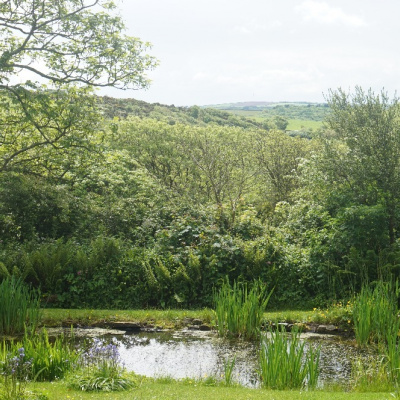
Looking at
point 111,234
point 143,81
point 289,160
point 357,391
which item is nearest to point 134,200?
point 111,234

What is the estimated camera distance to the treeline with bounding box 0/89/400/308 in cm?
1433

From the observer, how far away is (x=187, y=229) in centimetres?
1563

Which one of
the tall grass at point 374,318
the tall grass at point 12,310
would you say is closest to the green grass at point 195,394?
the tall grass at point 374,318

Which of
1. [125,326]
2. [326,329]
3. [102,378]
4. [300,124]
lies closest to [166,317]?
[125,326]

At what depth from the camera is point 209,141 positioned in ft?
85.3

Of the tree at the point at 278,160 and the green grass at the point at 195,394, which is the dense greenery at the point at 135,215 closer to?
the green grass at the point at 195,394

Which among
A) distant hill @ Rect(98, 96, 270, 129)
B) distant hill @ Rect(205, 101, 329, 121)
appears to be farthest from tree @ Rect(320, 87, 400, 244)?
distant hill @ Rect(205, 101, 329, 121)

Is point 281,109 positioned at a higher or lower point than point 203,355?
higher

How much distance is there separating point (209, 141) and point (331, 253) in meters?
12.5

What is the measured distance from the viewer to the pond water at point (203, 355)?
30.6 feet

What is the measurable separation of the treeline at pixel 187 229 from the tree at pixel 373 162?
4 cm

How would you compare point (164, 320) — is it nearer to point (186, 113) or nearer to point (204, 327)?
point (204, 327)

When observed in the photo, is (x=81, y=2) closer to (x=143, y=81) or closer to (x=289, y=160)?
(x=143, y=81)

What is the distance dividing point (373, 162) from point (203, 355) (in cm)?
794
